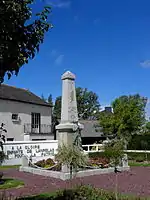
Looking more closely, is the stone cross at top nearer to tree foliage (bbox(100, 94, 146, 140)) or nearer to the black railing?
the black railing

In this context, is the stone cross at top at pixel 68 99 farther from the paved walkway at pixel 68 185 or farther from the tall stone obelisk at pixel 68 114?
the paved walkway at pixel 68 185

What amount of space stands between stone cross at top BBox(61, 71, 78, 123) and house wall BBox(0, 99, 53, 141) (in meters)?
17.3

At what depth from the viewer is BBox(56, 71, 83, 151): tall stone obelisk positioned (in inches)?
664

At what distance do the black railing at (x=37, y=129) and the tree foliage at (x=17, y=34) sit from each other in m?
32.7

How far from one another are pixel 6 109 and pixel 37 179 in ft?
67.8

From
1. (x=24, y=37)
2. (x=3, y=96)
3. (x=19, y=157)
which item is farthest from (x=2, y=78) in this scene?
(x=3, y=96)

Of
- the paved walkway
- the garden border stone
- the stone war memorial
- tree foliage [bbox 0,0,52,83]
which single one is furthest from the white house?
tree foliage [bbox 0,0,52,83]

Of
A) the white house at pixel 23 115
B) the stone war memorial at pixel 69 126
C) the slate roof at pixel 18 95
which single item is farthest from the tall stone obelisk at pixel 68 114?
the slate roof at pixel 18 95

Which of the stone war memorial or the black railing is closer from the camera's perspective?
the stone war memorial

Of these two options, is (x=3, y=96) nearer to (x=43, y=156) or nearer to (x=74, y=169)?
(x=43, y=156)

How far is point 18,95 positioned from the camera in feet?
125

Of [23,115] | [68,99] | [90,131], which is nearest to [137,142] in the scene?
[23,115]

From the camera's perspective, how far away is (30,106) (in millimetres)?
38125

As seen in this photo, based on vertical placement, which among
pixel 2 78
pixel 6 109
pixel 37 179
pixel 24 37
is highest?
pixel 6 109
